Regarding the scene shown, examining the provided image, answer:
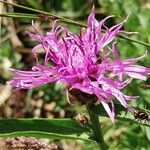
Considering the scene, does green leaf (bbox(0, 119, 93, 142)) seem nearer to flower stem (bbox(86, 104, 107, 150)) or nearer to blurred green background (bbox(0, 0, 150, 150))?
flower stem (bbox(86, 104, 107, 150))

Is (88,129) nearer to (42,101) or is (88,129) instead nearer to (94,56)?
(94,56)

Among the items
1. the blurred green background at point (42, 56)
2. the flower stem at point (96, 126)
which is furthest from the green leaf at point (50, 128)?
the blurred green background at point (42, 56)

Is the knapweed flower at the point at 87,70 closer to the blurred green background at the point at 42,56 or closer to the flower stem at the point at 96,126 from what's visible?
the flower stem at the point at 96,126

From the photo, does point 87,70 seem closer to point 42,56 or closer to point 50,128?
point 50,128

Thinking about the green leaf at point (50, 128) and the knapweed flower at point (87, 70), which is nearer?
the knapweed flower at point (87, 70)

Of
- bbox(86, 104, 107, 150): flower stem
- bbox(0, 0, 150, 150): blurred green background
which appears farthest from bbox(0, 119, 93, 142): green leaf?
bbox(0, 0, 150, 150): blurred green background
